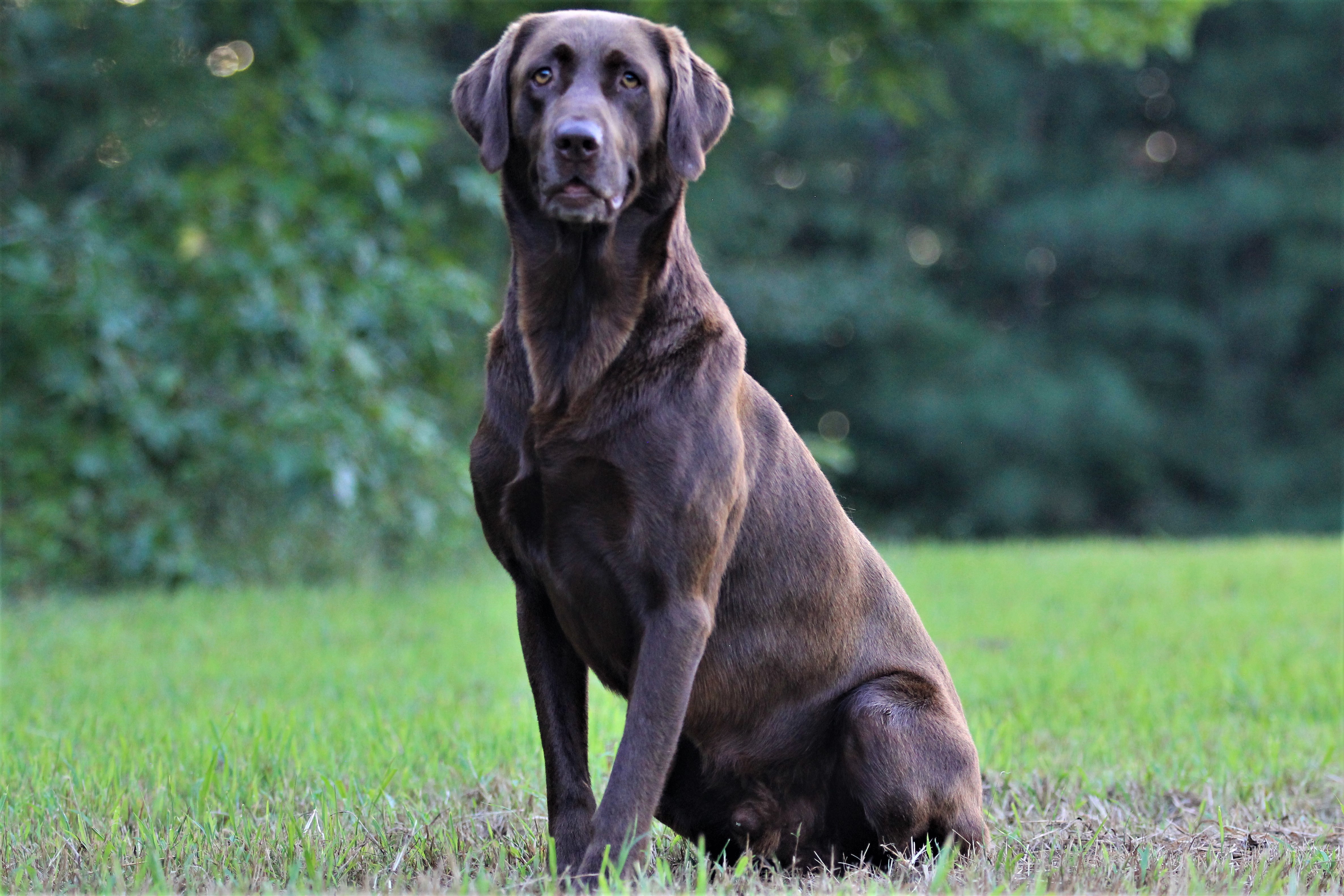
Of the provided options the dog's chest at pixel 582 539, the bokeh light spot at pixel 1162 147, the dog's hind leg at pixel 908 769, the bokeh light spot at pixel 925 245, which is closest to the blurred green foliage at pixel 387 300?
the dog's hind leg at pixel 908 769

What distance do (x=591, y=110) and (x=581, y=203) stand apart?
0.19 m

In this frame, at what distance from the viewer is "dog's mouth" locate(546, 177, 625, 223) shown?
261cm

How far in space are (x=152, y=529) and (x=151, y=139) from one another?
265 cm

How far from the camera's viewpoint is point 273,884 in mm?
2619

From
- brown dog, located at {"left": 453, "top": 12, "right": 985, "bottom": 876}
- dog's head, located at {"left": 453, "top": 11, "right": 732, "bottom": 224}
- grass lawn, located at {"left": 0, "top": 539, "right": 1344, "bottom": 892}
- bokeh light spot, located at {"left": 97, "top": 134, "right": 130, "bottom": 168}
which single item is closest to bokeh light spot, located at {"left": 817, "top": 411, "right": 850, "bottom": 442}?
grass lawn, located at {"left": 0, "top": 539, "right": 1344, "bottom": 892}

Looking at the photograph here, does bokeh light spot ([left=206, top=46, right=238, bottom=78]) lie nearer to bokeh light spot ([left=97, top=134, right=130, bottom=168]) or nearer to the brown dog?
bokeh light spot ([left=97, top=134, right=130, bottom=168])

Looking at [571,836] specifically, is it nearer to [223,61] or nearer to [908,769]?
[908,769]

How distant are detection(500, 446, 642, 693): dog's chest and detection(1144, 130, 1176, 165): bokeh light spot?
21.5 metres

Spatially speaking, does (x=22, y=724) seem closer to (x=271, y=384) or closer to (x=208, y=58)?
(x=271, y=384)

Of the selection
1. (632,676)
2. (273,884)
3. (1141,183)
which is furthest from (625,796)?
(1141,183)

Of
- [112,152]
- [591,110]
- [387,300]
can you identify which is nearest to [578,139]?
[591,110]

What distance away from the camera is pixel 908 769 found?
2814 millimetres

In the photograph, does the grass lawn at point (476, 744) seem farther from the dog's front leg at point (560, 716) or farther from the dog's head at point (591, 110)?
the dog's head at point (591, 110)

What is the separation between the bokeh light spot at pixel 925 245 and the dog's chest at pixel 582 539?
63.9 ft
